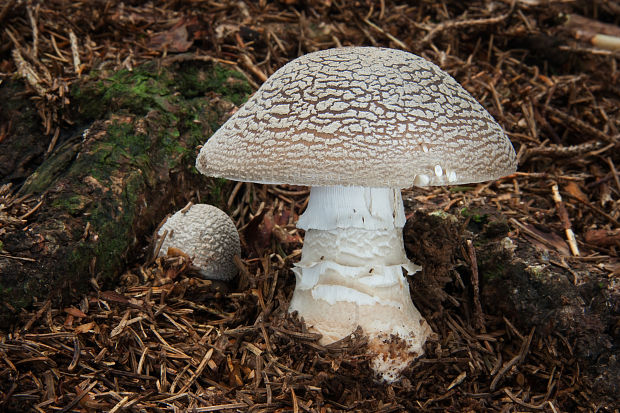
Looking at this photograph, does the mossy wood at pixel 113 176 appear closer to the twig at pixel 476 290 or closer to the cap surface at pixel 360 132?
the cap surface at pixel 360 132

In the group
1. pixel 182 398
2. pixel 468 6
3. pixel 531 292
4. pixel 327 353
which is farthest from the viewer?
pixel 468 6

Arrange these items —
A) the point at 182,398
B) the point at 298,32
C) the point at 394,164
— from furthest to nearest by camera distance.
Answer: the point at 298,32 → the point at 182,398 → the point at 394,164

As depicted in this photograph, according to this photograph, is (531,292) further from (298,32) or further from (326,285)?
(298,32)

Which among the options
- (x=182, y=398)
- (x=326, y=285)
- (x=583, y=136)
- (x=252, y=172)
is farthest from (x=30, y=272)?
(x=583, y=136)

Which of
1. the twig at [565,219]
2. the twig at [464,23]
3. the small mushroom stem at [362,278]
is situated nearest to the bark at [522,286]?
the twig at [565,219]

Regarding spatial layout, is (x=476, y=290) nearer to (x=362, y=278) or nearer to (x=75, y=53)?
(x=362, y=278)

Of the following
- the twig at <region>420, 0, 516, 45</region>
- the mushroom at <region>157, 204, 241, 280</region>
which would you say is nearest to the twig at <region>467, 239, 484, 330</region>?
the mushroom at <region>157, 204, 241, 280</region>

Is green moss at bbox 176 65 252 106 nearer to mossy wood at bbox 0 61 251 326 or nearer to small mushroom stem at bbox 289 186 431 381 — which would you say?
mossy wood at bbox 0 61 251 326
